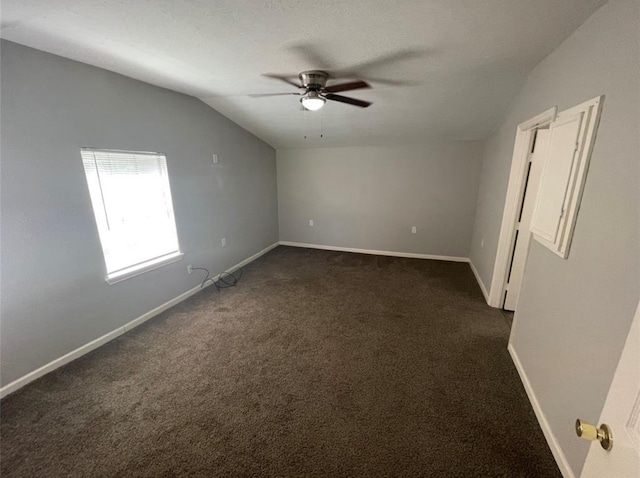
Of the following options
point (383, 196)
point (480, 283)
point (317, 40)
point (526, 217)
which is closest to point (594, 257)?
point (526, 217)

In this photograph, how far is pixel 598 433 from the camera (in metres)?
0.62

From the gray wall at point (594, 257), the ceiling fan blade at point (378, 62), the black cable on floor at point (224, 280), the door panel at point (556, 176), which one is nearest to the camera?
the gray wall at point (594, 257)

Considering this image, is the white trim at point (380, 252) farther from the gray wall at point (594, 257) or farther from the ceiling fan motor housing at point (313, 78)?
the ceiling fan motor housing at point (313, 78)

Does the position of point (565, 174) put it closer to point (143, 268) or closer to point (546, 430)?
point (546, 430)

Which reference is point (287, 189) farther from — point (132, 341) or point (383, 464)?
point (383, 464)

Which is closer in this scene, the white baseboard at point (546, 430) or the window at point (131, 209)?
the white baseboard at point (546, 430)

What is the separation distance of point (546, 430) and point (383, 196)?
11.8ft

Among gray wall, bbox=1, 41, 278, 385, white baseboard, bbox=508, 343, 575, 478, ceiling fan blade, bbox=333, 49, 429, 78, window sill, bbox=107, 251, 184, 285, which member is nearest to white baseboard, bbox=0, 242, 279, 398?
gray wall, bbox=1, 41, 278, 385

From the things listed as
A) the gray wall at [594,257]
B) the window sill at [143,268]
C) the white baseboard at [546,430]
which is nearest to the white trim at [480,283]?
the white baseboard at [546,430]

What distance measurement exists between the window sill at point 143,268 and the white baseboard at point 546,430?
3410mm

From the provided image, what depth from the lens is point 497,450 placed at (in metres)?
1.48

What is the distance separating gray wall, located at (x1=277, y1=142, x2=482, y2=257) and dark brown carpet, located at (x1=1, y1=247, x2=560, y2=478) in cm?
181

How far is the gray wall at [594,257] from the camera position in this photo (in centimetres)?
107

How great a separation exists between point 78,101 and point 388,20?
2.35m
